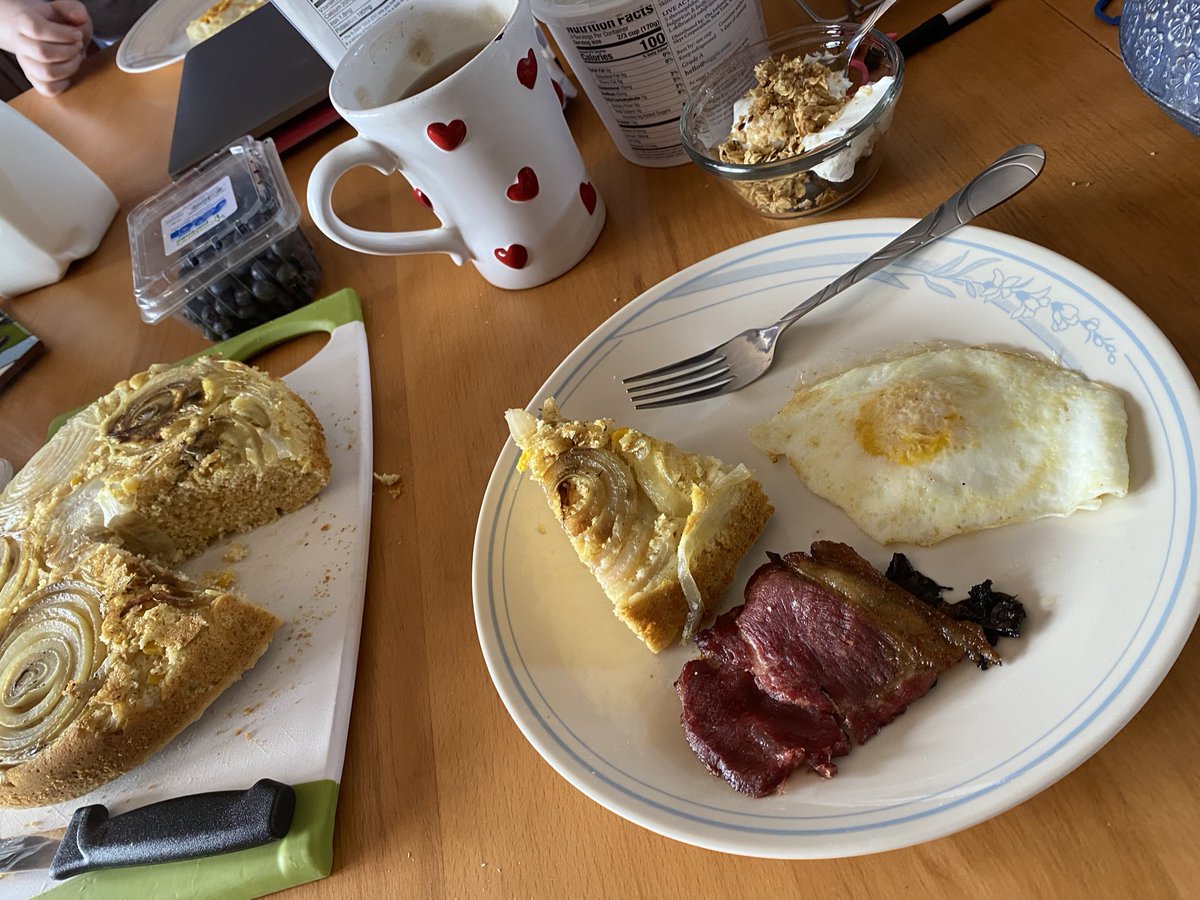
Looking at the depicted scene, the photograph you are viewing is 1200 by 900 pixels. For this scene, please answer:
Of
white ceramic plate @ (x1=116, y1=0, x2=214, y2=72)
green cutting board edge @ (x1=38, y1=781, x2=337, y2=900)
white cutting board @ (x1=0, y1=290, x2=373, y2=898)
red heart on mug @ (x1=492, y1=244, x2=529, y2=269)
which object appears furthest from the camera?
white ceramic plate @ (x1=116, y1=0, x2=214, y2=72)

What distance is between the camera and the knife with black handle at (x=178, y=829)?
106 centimetres

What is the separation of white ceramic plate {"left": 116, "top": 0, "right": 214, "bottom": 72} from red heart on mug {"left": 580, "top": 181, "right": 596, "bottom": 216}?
2.26 m

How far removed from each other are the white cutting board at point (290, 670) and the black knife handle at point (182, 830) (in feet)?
0.22

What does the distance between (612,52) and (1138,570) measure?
1103mm

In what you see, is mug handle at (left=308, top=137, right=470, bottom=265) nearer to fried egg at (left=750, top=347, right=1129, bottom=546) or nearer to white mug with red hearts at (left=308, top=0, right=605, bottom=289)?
white mug with red hearts at (left=308, top=0, right=605, bottom=289)

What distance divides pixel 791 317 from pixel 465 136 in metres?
0.59

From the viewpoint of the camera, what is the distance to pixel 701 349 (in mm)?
1277

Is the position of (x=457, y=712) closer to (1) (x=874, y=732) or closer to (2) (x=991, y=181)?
(1) (x=874, y=732)

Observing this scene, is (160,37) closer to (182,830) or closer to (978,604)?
(182,830)

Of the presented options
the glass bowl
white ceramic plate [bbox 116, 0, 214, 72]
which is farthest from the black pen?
white ceramic plate [bbox 116, 0, 214, 72]

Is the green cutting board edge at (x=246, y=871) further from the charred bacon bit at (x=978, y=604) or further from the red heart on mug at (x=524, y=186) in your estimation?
the red heart on mug at (x=524, y=186)

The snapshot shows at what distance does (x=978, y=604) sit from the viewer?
0.88m

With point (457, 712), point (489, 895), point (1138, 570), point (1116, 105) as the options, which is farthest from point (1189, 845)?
point (1116, 105)

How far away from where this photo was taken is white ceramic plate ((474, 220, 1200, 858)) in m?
0.77
